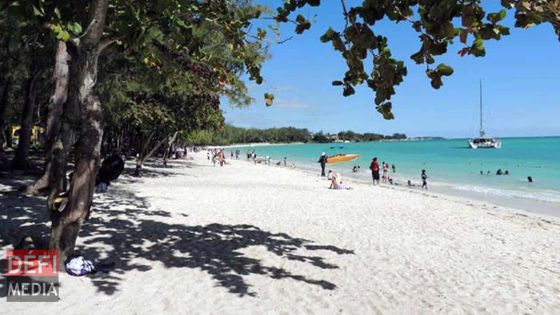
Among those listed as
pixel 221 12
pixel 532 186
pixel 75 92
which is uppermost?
pixel 221 12

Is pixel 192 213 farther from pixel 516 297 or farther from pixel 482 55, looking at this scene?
pixel 482 55

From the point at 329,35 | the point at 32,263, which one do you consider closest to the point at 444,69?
the point at 329,35

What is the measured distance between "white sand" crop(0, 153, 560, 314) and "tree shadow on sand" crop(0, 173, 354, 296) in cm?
2

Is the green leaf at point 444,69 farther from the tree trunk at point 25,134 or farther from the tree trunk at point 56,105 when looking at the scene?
the tree trunk at point 25,134

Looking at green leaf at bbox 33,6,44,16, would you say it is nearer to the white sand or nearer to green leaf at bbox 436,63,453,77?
the white sand

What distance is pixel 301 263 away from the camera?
7113 millimetres

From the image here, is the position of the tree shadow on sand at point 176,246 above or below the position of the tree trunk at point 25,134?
below

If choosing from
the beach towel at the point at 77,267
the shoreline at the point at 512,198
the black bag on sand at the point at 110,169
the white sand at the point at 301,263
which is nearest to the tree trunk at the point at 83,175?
the beach towel at the point at 77,267

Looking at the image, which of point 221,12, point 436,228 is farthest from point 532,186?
point 221,12

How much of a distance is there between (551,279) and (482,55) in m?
5.07

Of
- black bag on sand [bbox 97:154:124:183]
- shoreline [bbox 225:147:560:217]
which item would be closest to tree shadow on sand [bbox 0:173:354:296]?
black bag on sand [bbox 97:154:124:183]

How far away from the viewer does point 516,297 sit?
6.02m

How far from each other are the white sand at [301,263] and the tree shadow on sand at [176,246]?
21mm

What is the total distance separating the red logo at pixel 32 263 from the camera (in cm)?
565
